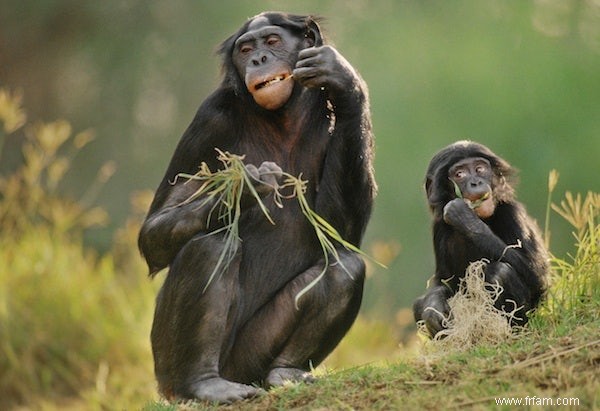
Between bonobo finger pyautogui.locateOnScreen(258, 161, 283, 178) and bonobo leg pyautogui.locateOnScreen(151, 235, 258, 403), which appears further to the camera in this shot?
bonobo leg pyautogui.locateOnScreen(151, 235, 258, 403)

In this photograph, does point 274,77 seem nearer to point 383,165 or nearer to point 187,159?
point 187,159

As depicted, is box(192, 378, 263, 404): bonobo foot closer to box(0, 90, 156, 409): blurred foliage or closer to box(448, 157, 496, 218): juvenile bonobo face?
box(448, 157, 496, 218): juvenile bonobo face

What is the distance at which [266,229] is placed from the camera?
754 cm

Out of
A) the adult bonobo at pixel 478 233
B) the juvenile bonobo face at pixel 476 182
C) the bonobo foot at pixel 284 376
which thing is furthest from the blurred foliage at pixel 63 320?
the juvenile bonobo face at pixel 476 182

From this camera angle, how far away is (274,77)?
745 centimetres

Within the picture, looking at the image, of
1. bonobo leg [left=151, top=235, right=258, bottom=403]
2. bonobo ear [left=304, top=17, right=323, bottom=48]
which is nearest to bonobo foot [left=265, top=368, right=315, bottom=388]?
bonobo leg [left=151, top=235, right=258, bottom=403]

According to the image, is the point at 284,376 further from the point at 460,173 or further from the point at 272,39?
the point at 272,39

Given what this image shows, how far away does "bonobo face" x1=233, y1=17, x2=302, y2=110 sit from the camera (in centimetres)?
741

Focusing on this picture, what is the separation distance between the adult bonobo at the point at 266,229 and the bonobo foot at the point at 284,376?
1 centimetres

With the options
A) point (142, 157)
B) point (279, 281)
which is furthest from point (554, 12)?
point (279, 281)

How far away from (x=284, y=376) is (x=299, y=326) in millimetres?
372

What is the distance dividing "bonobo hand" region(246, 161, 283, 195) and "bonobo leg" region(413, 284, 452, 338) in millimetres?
1600

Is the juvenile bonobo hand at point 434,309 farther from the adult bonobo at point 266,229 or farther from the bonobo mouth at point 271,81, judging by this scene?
the bonobo mouth at point 271,81

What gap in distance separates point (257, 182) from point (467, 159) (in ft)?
5.96
